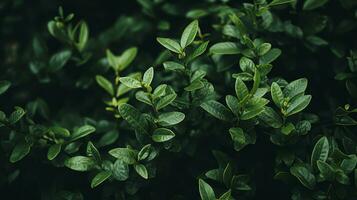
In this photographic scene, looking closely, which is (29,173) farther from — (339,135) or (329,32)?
(329,32)

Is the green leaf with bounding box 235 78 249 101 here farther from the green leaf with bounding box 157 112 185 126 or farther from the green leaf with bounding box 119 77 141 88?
the green leaf with bounding box 119 77 141 88

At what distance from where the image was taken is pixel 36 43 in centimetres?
199

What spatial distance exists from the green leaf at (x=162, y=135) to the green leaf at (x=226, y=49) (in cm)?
36

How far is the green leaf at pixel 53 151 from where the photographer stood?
1.50 m

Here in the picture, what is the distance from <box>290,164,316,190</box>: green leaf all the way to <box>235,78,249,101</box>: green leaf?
277 millimetres

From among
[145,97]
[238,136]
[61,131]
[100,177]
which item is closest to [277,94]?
[238,136]

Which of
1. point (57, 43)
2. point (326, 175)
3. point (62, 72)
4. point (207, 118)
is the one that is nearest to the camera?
point (326, 175)

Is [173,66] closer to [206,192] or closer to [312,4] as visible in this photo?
[206,192]

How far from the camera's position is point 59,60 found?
6.17 ft

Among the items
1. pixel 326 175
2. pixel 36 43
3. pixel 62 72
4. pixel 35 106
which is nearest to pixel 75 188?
pixel 35 106

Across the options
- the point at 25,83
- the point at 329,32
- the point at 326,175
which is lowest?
the point at 25,83

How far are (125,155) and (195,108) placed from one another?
290 mm

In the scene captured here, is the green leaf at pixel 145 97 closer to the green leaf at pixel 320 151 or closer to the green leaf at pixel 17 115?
the green leaf at pixel 17 115

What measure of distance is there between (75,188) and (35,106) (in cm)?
40
